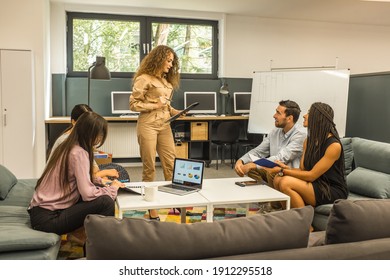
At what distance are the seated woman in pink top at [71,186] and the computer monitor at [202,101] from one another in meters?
4.06

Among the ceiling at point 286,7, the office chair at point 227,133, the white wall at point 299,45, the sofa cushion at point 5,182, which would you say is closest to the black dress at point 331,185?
the sofa cushion at point 5,182

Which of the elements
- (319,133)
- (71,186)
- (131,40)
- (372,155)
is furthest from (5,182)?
(131,40)

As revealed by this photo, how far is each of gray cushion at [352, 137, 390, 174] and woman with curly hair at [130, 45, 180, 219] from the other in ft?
5.22

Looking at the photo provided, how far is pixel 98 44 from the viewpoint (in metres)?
6.13

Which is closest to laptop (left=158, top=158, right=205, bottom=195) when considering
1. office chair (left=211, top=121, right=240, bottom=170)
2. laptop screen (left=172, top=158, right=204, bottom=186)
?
laptop screen (left=172, top=158, right=204, bottom=186)

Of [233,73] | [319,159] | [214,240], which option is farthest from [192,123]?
[214,240]

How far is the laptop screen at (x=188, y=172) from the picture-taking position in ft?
8.66

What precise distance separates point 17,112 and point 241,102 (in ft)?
11.3

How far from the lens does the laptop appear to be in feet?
8.61

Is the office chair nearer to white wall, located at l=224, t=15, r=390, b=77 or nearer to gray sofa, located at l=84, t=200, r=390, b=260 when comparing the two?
white wall, located at l=224, t=15, r=390, b=77

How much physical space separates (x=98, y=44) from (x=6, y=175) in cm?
363

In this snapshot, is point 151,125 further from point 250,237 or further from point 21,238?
point 250,237

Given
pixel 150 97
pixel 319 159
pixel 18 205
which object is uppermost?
→ pixel 150 97

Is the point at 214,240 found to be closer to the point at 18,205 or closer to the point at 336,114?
the point at 18,205
